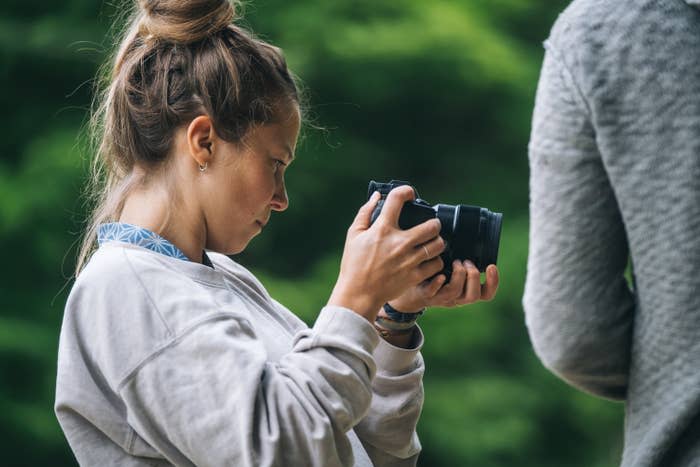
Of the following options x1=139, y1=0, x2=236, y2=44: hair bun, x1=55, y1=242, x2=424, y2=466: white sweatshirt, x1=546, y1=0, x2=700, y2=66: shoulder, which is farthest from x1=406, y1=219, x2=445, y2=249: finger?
x1=546, y1=0, x2=700, y2=66: shoulder

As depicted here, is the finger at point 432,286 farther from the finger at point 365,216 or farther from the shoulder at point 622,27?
the shoulder at point 622,27

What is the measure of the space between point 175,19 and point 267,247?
6.90 feet

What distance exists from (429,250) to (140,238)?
1.26 ft

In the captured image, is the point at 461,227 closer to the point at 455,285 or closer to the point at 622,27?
the point at 455,285

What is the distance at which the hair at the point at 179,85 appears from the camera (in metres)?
1.49

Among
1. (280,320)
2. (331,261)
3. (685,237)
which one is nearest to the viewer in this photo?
(685,237)

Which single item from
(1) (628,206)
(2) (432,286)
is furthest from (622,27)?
(2) (432,286)

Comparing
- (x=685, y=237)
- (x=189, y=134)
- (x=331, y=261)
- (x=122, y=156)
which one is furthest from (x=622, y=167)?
(x=331, y=261)

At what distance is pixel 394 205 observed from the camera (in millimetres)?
1415

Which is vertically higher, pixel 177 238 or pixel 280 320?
pixel 177 238

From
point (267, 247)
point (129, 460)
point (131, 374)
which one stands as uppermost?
point (131, 374)

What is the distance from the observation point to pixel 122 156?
60.7 inches

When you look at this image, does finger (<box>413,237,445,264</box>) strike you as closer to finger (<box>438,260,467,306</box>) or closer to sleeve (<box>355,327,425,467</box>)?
finger (<box>438,260,467,306</box>)

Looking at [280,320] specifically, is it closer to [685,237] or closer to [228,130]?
[228,130]
